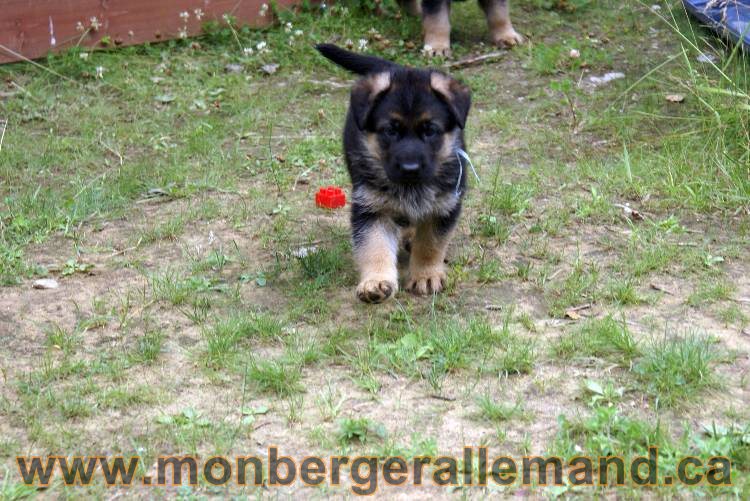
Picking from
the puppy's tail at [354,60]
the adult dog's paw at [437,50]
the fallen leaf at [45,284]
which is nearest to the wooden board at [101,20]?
the adult dog's paw at [437,50]

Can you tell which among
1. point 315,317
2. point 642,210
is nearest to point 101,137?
point 315,317

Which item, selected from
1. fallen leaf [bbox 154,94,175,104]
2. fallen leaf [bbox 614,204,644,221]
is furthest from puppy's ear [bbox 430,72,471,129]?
fallen leaf [bbox 154,94,175,104]

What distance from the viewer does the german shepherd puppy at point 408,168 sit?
4230 mm

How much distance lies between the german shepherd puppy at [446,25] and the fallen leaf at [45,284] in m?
4.18

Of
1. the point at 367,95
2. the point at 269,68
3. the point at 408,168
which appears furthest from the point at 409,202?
the point at 269,68

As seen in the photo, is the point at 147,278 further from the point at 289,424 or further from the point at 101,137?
the point at 101,137

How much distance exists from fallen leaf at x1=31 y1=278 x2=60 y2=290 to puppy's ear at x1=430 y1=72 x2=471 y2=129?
200 centimetres

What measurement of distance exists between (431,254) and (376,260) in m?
0.34

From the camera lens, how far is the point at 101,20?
775cm

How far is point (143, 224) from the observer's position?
5227 mm

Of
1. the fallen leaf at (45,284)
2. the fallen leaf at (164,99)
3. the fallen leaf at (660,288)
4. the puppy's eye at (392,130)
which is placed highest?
the puppy's eye at (392,130)

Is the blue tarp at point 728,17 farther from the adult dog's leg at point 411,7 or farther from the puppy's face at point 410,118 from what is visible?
the puppy's face at point 410,118

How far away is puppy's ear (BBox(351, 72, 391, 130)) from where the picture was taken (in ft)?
14.2

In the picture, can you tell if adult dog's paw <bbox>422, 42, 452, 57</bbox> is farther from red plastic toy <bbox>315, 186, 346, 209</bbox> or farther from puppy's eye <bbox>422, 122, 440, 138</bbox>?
puppy's eye <bbox>422, 122, 440, 138</bbox>
